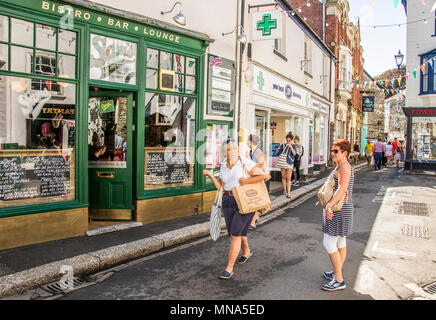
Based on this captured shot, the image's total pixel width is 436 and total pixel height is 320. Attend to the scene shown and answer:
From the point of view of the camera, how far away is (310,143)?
1872 cm

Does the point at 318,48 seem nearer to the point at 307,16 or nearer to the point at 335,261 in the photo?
the point at 307,16

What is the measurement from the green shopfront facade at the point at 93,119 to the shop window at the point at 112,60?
0.02 metres

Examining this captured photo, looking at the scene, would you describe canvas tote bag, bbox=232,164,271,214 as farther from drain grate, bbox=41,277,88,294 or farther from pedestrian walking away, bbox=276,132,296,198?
pedestrian walking away, bbox=276,132,296,198

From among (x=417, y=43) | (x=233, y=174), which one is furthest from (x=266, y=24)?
(x=417, y=43)

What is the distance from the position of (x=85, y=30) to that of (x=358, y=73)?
32.7 metres

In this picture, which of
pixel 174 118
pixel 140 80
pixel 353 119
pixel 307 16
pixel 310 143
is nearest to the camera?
pixel 140 80

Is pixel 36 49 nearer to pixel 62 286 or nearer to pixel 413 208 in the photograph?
pixel 62 286

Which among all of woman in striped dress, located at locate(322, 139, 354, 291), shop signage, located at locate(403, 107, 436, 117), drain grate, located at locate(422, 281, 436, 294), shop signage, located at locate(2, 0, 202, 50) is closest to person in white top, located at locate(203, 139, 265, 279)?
woman in striped dress, located at locate(322, 139, 354, 291)

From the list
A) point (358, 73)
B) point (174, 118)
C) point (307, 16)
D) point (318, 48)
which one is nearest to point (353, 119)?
point (358, 73)

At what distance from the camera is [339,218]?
4.19 meters

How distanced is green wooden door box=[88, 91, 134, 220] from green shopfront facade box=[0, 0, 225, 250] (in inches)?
0.8

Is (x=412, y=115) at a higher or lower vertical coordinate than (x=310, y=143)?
higher

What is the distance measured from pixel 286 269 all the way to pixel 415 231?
368 centimetres

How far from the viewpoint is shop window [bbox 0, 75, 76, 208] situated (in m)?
5.60
